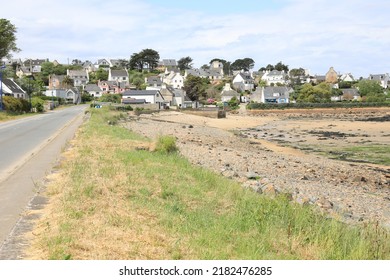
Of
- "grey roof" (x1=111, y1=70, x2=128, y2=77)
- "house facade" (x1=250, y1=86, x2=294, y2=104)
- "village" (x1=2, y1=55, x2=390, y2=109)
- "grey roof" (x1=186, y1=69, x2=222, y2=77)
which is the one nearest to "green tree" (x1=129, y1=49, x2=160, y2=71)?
"village" (x1=2, y1=55, x2=390, y2=109)

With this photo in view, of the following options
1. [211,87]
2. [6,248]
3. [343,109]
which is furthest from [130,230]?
[211,87]

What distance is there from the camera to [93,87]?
14850 cm

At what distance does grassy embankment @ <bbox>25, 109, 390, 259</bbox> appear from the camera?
6.62m

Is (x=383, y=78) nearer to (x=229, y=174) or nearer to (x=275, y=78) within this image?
(x=275, y=78)

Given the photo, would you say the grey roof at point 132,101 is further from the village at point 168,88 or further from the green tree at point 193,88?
the green tree at point 193,88

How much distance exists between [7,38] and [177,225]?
73.2m

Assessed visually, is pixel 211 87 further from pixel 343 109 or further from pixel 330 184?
pixel 330 184

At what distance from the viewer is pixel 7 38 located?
7281cm

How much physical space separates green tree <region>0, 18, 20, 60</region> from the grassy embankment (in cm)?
6754

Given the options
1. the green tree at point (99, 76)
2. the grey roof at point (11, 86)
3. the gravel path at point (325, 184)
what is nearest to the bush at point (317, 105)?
the grey roof at point (11, 86)

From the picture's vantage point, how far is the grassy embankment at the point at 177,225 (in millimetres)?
6621

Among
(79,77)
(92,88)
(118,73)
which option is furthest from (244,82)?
(79,77)

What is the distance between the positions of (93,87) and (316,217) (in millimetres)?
144513

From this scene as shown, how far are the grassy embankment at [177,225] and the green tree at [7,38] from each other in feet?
222
